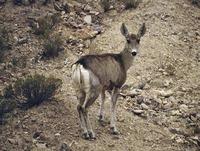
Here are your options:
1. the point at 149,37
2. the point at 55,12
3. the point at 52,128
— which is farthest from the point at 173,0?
the point at 52,128

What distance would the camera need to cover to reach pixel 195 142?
11148 mm

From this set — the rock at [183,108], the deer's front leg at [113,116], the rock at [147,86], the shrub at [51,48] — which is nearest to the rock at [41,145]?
the deer's front leg at [113,116]

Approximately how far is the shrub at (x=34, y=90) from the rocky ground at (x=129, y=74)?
0.18 metres

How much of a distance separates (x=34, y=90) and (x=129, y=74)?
339 centimetres

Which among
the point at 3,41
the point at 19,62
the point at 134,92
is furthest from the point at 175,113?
the point at 3,41

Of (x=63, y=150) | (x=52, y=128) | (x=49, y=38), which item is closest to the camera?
(x=63, y=150)

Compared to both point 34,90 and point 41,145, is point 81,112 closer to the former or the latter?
point 41,145

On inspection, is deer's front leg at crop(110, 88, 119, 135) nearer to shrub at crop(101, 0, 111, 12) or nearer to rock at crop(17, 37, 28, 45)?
rock at crop(17, 37, 28, 45)

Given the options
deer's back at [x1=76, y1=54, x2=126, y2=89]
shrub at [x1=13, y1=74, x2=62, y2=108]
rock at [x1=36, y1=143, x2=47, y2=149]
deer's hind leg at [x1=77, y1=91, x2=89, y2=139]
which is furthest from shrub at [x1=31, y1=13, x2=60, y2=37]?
rock at [x1=36, y1=143, x2=47, y2=149]

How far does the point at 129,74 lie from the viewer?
45.6 feet

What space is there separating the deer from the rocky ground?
415 mm

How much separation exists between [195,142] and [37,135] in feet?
12.2

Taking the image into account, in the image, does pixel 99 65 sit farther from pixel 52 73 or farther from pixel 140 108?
pixel 52 73

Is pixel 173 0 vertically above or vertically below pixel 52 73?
above
